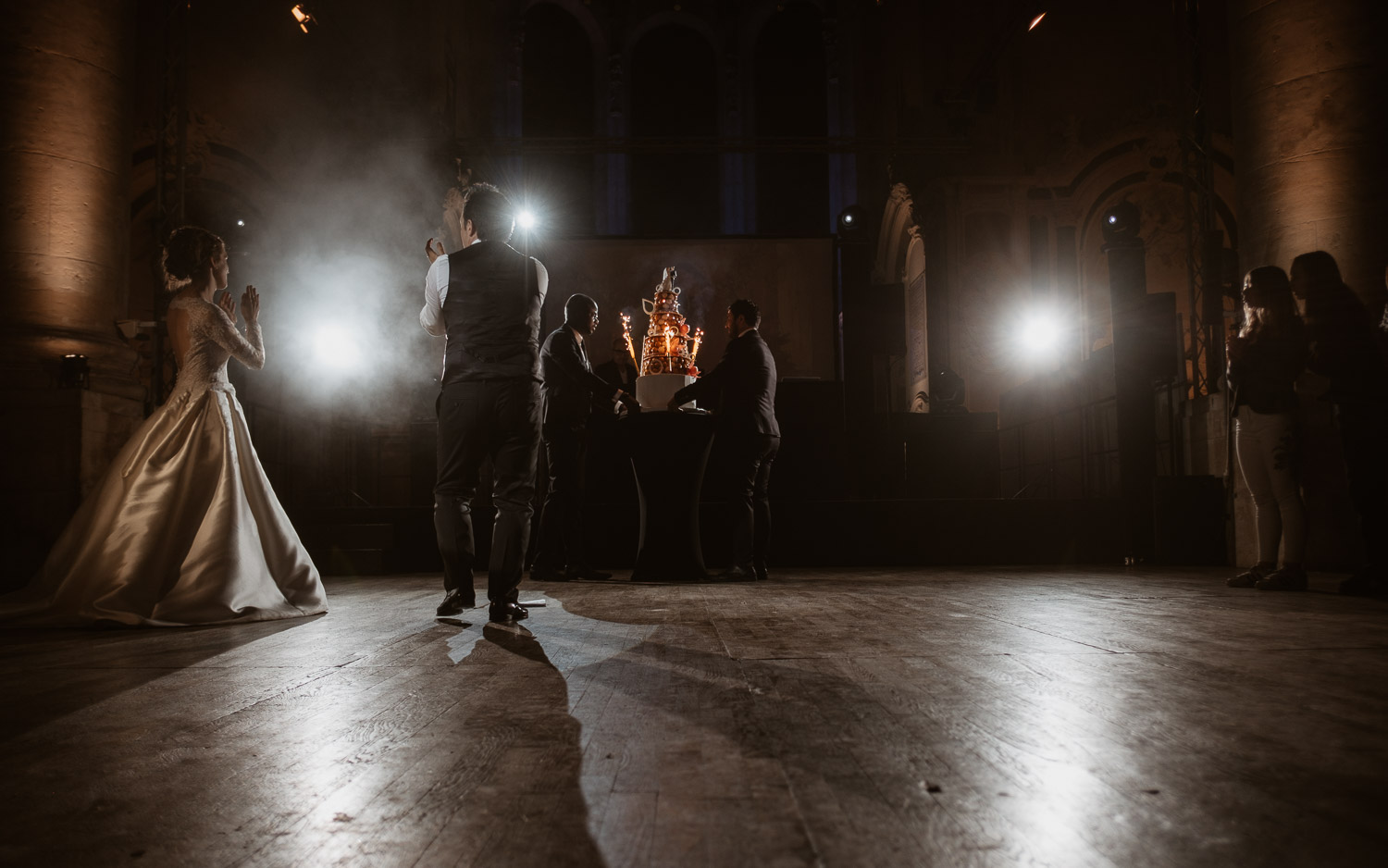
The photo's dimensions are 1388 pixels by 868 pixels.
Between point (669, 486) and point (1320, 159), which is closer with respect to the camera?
point (669, 486)

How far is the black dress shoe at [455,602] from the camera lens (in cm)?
302

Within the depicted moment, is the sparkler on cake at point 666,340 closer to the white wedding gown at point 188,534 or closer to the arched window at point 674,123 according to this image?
the white wedding gown at point 188,534

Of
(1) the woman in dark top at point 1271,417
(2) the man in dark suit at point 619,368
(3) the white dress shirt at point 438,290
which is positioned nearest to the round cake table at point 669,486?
(2) the man in dark suit at point 619,368

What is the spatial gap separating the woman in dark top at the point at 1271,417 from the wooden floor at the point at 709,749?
1468mm

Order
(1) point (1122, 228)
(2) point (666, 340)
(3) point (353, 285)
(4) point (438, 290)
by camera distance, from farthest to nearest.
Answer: (3) point (353, 285), (2) point (666, 340), (1) point (1122, 228), (4) point (438, 290)

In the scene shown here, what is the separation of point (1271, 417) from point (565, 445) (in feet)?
11.7

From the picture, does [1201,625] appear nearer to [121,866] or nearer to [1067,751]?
[1067,751]

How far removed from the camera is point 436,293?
10.0ft

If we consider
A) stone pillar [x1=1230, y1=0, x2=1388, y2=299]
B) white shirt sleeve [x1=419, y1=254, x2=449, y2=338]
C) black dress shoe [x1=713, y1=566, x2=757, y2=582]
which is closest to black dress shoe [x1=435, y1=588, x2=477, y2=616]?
white shirt sleeve [x1=419, y1=254, x2=449, y2=338]

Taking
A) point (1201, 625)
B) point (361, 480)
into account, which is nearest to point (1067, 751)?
point (1201, 625)

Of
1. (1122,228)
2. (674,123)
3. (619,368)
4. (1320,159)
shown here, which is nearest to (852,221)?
(1122,228)

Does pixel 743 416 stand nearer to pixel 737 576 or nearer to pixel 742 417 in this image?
pixel 742 417

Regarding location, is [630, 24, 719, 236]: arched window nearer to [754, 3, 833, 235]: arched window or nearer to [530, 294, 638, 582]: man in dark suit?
[754, 3, 833, 235]: arched window

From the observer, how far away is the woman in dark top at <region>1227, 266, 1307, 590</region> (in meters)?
3.86
